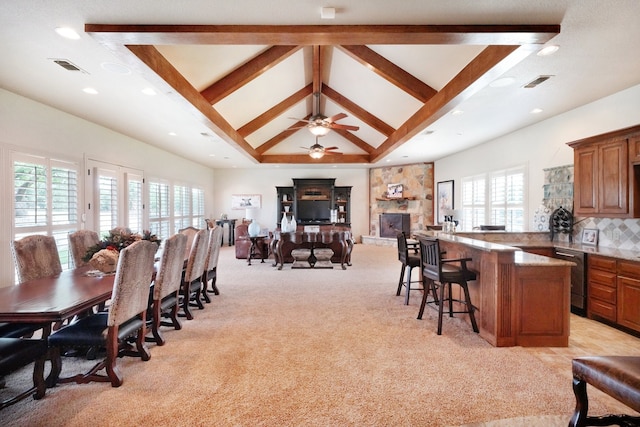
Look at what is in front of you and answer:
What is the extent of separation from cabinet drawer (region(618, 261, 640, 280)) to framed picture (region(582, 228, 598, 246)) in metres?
0.97

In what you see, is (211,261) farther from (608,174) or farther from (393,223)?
(393,223)

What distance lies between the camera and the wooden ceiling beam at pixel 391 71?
466 centimetres

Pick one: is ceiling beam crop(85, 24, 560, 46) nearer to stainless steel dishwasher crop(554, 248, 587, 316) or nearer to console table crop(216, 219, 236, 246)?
stainless steel dishwasher crop(554, 248, 587, 316)

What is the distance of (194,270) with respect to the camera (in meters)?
3.68

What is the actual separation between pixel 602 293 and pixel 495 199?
315 centimetres

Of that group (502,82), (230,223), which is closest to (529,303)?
(502,82)

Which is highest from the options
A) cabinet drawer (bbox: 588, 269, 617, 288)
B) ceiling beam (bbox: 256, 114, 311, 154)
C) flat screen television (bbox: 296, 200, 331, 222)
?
ceiling beam (bbox: 256, 114, 311, 154)

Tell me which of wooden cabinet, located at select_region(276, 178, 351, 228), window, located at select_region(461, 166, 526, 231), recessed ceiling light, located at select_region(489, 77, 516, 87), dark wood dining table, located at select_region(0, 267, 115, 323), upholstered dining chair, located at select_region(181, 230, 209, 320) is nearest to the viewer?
dark wood dining table, located at select_region(0, 267, 115, 323)

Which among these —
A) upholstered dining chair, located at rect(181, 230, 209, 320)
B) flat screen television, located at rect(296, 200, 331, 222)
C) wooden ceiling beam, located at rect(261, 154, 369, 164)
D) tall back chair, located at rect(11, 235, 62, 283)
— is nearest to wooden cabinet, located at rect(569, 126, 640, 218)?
upholstered dining chair, located at rect(181, 230, 209, 320)

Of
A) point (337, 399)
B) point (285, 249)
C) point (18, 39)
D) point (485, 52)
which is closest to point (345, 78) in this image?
point (485, 52)

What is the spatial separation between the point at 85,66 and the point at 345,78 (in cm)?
427

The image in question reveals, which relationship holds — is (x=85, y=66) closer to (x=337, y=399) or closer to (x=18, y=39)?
(x=18, y=39)

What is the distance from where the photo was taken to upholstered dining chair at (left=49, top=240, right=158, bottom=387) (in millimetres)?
2150

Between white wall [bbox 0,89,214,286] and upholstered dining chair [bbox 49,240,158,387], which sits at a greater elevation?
white wall [bbox 0,89,214,286]
